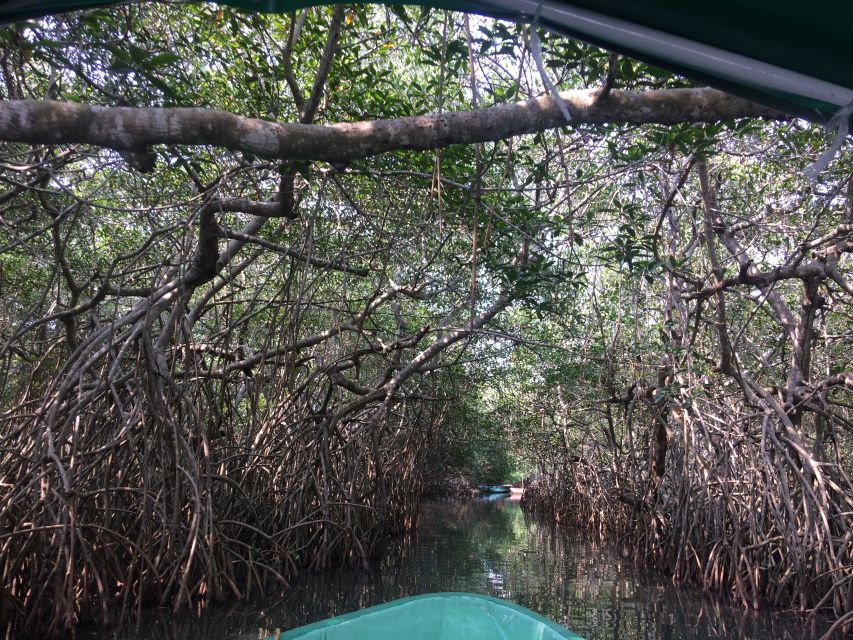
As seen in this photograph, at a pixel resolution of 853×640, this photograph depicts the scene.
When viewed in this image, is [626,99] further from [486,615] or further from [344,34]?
[344,34]

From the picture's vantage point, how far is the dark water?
4527 mm

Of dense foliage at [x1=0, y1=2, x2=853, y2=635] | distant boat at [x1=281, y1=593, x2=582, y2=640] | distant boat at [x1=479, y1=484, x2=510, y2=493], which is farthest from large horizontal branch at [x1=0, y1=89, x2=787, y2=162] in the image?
distant boat at [x1=479, y1=484, x2=510, y2=493]

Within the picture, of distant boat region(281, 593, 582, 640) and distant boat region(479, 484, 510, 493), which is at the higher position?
distant boat region(281, 593, 582, 640)

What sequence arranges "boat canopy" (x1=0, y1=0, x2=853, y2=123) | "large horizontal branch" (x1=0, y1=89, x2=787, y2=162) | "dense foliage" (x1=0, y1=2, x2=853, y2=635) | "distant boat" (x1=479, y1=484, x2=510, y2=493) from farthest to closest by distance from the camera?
"distant boat" (x1=479, y1=484, x2=510, y2=493), "dense foliage" (x1=0, y1=2, x2=853, y2=635), "large horizontal branch" (x1=0, y1=89, x2=787, y2=162), "boat canopy" (x1=0, y1=0, x2=853, y2=123)

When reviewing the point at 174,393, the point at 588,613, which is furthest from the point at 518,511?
the point at 174,393

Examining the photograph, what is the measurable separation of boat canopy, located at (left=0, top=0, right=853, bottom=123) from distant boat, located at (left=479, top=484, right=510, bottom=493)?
21501 millimetres

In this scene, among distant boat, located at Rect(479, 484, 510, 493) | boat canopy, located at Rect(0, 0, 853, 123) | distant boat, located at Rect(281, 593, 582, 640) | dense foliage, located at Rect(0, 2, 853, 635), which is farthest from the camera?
distant boat, located at Rect(479, 484, 510, 493)

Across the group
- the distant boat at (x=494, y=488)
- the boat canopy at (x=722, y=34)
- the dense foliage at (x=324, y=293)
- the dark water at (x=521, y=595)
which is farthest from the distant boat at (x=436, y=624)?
the distant boat at (x=494, y=488)

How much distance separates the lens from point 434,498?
59.1 ft

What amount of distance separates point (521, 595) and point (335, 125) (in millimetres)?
5175

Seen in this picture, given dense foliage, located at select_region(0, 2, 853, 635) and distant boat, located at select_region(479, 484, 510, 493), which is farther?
distant boat, located at select_region(479, 484, 510, 493)

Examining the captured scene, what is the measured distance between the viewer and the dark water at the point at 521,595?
453 centimetres

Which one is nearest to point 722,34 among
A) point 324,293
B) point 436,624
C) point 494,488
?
point 436,624

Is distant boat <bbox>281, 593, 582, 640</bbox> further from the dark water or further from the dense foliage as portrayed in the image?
the dark water
